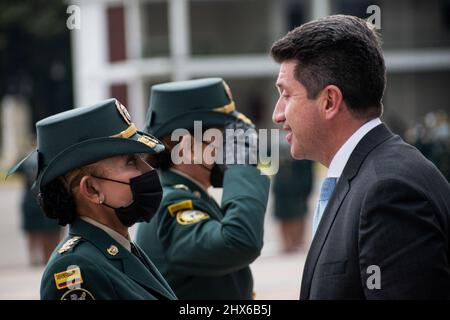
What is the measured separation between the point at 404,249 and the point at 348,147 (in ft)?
1.46

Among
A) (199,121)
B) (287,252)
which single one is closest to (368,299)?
(199,121)

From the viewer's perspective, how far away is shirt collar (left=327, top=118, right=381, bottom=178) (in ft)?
8.52

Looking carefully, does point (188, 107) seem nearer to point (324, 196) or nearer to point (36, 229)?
point (324, 196)

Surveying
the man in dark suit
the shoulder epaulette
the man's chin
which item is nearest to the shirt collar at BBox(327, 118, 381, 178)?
the man in dark suit

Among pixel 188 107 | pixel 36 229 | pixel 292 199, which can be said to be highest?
pixel 188 107

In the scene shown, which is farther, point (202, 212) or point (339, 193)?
point (202, 212)

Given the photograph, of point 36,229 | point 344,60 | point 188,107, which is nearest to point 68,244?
point 344,60

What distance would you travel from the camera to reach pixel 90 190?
275 centimetres

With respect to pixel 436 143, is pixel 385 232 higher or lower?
higher

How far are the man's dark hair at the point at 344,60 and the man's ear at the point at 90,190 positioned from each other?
2.40 ft

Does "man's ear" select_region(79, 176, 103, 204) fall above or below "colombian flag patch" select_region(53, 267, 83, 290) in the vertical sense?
above

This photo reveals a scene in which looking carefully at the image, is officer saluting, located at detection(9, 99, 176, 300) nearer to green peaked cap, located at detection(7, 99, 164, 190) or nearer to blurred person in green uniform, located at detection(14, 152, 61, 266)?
green peaked cap, located at detection(7, 99, 164, 190)

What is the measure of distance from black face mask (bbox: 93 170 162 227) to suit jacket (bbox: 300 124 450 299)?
621 mm

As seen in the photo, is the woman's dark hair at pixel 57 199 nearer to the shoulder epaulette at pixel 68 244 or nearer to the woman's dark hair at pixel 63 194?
the woman's dark hair at pixel 63 194
